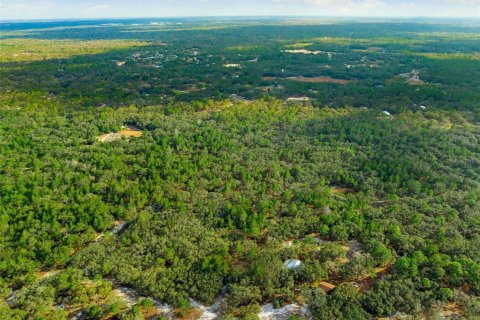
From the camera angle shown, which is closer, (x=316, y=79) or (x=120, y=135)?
(x=120, y=135)

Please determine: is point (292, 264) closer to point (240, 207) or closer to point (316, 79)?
point (240, 207)

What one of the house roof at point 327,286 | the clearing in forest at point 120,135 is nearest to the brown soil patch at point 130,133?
the clearing in forest at point 120,135

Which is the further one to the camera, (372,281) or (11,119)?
(11,119)

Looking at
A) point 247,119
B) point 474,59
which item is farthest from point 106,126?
point 474,59

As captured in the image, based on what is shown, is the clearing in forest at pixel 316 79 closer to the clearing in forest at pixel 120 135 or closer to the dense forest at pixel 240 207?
the dense forest at pixel 240 207

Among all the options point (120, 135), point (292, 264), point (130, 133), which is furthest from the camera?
point (130, 133)

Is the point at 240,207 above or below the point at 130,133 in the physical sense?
below

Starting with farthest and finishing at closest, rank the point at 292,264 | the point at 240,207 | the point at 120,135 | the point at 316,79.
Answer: the point at 316,79, the point at 120,135, the point at 240,207, the point at 292,264

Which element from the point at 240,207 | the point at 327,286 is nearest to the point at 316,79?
the point at 240,207

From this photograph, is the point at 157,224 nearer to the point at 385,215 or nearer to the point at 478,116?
the point at 385,215
